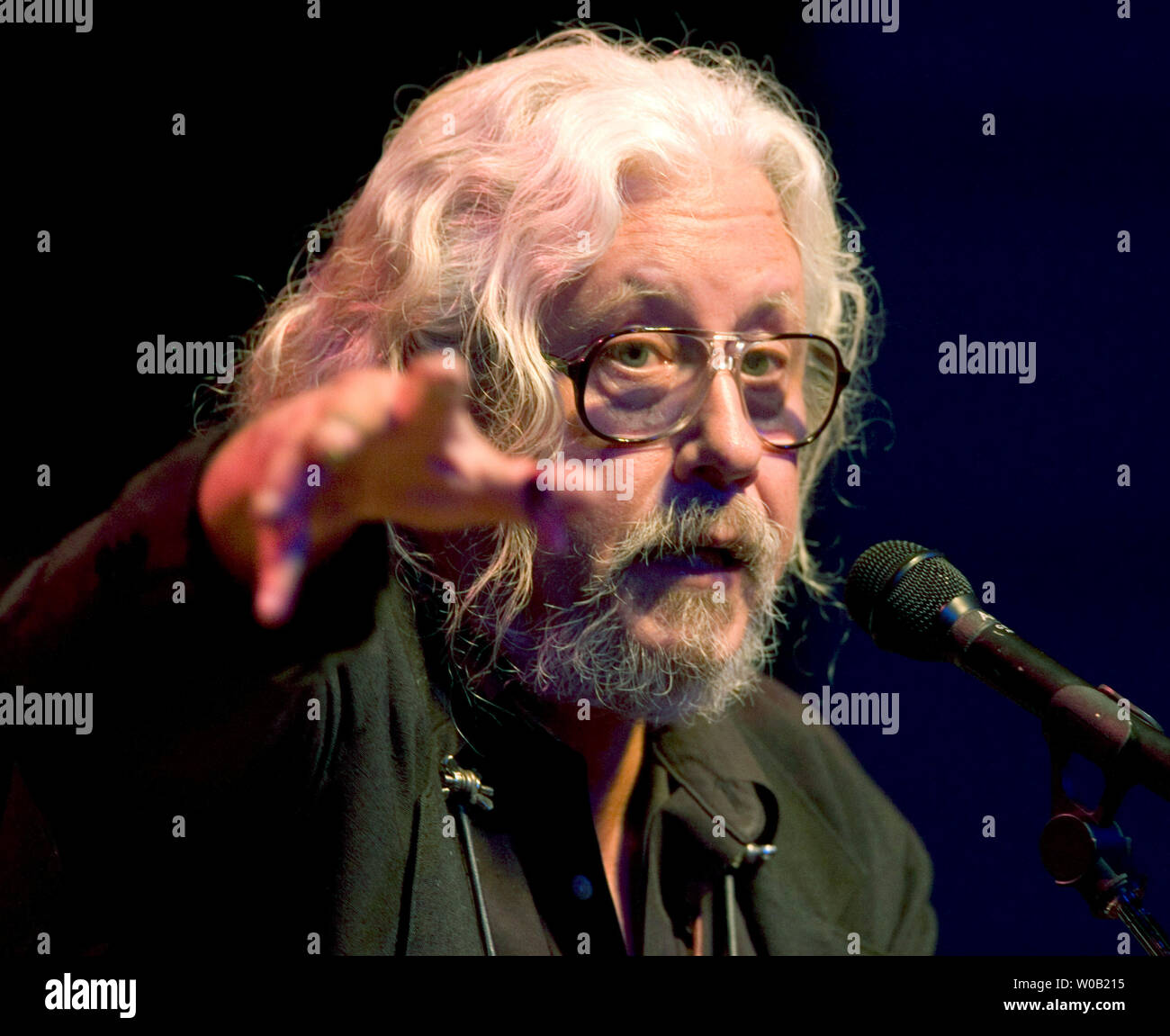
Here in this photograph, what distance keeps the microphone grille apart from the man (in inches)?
10.3

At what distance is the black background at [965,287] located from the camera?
1.73 meters

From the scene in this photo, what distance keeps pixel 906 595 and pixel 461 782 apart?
54 cm

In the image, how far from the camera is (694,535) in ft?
4.85

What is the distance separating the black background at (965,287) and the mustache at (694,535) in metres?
0.56

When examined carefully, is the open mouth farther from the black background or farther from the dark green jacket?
the black background

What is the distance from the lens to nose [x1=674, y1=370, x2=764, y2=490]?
1469 mm

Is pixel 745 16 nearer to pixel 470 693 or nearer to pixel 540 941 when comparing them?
pixel 470 693

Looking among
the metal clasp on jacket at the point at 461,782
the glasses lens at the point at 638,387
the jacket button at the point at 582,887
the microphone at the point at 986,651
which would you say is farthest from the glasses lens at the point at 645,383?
the jacket button at the point at 582,887

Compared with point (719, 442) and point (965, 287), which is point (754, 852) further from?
point (965, 287)

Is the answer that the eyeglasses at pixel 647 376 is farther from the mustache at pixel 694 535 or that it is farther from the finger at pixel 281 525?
the finger at pixel 281 525
